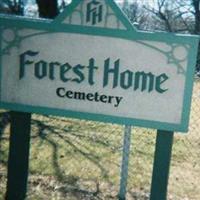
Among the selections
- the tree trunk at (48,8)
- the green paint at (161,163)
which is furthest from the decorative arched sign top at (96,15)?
the tree trunk at (48,8)

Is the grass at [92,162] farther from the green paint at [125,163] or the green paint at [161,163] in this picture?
the green paint at [161,163]

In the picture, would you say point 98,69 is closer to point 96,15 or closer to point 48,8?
point 96,15

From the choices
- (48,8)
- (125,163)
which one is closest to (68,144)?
(125,163)

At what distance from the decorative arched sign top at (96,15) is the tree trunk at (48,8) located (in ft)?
18.0

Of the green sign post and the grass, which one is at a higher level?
the green sign post

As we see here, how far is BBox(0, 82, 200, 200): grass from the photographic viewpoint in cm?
450

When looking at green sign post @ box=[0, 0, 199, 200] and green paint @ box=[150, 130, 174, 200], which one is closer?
green sign post @ box=[0, 0, 199, 200]

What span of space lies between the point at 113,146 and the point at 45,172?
1422 millimetres

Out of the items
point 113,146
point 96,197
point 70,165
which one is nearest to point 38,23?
point 96,197

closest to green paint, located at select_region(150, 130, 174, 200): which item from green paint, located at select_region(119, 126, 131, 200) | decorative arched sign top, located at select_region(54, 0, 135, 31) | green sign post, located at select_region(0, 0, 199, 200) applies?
green sign post, located at select_region(0, 0, 199, 200)

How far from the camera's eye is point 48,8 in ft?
28.6

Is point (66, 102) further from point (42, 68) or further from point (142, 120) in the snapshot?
point (142, 120)

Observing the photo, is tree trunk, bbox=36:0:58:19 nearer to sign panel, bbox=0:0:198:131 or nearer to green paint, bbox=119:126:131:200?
green paint, bbox=119:126:131:200

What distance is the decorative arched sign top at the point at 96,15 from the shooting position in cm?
331
